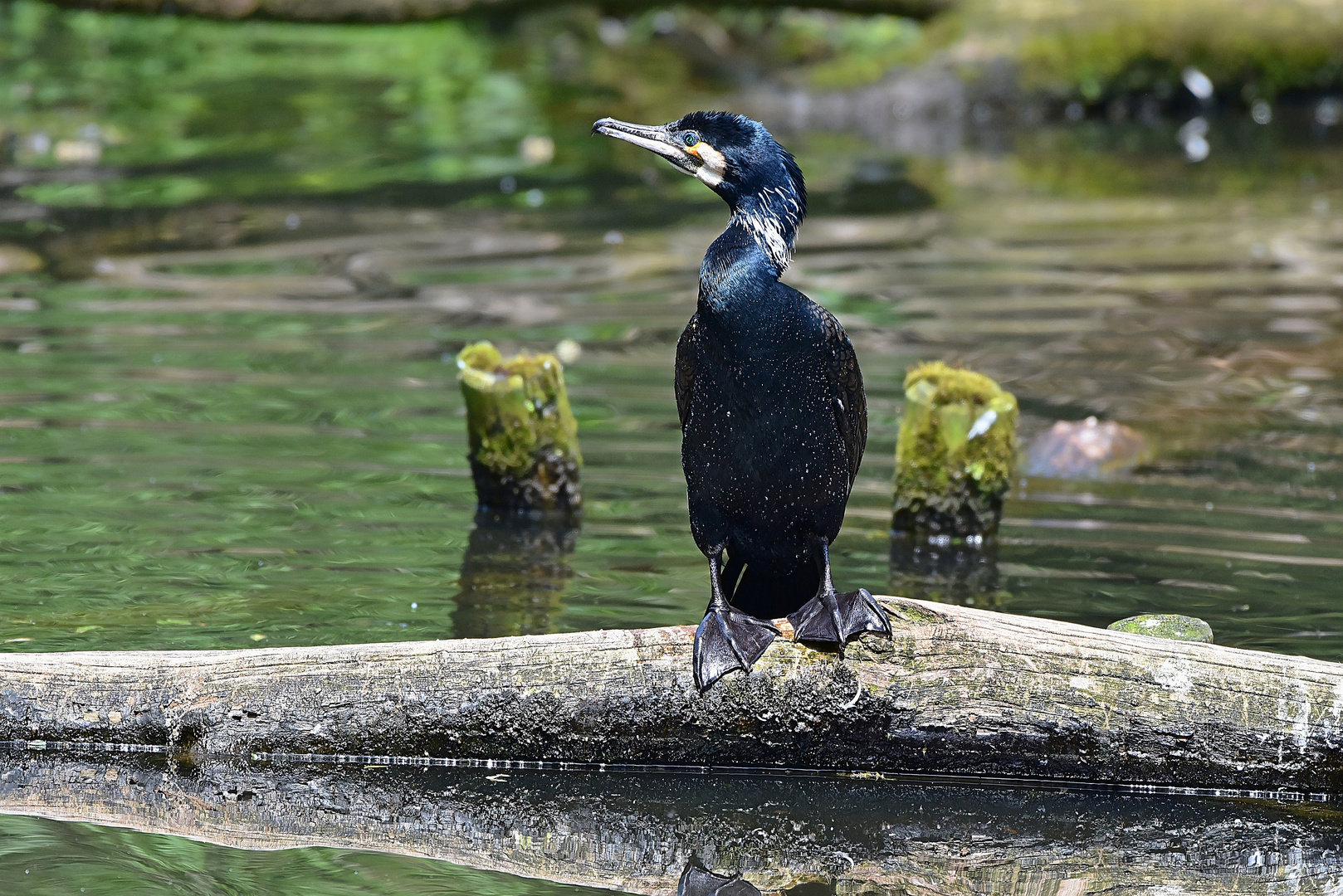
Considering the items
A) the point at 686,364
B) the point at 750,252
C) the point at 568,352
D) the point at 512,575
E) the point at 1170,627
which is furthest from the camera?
→ the point at 568,352

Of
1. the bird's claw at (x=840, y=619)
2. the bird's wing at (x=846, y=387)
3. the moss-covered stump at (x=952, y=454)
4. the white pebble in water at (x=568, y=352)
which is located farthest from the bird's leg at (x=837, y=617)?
the white pebble in water at (x=568, y=352)

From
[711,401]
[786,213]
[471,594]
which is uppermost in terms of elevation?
[786,213]

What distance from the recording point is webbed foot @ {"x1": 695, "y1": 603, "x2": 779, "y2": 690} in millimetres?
3637

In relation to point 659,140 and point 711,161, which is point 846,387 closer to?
point 711,161

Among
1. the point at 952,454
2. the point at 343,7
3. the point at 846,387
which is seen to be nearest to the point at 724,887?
the point at 846,387

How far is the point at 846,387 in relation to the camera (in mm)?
3979

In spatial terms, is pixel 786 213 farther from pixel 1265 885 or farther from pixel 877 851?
pixel 1265 885

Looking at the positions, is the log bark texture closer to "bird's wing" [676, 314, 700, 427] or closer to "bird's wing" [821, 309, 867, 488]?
"bird's wing" [676, 314, 700, 427]

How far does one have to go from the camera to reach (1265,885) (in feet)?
11.5

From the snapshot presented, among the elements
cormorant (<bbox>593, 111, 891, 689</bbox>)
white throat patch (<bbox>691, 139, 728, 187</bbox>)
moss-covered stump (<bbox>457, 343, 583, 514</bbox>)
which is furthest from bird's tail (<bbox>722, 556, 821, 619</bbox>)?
moss-covered stump (<bbox>457, 343, 583, 514</bbox>)

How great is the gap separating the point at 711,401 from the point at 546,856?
1.14 m

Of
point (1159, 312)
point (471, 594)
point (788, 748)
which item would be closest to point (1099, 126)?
point (1159, 312)

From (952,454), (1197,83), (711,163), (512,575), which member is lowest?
(512,575)

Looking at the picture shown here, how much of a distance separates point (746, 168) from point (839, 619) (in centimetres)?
108
